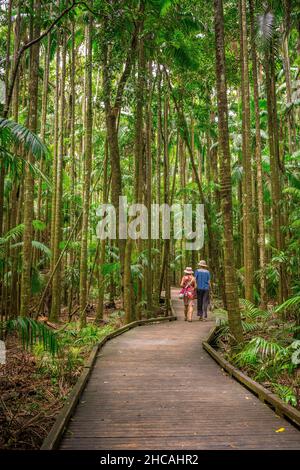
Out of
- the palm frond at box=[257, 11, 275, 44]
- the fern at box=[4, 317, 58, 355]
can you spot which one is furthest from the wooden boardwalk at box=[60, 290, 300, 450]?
the palm frond at box=[257, 11, 275, 44]

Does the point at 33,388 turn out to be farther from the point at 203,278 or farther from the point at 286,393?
the point at 203,278

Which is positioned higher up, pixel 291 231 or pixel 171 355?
pixel 291 231

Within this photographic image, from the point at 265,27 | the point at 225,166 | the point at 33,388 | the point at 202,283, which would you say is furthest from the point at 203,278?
the point at 33,388

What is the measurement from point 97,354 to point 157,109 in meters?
9.83

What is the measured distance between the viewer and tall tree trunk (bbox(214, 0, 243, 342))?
7430 mm

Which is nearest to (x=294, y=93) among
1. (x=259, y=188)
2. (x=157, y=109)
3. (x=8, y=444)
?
(x=157, y=109)

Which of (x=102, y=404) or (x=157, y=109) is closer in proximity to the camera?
(x=102, y=404)

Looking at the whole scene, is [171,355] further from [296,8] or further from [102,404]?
[296,8]

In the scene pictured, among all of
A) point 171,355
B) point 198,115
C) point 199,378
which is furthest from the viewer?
point 198,115

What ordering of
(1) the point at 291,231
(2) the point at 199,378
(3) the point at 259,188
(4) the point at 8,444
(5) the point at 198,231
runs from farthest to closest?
(5) the point at 198,231 → (1) the point at 291,231 → (3) the point at 259,188 → (2) the point at 199,378 → (4) the point at 8,444

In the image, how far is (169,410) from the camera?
5.25m

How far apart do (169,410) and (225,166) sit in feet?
14.2

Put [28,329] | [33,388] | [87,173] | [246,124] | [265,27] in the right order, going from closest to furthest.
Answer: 1. [28,329]
2. [33,388]
3. [265,27]
4. [246,124]
5. [87,173]

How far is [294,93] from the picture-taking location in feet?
48.0
